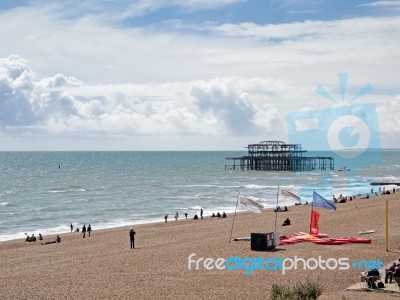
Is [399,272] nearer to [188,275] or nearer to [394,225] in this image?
[188,275]

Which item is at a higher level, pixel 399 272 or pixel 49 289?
pixel 399 272

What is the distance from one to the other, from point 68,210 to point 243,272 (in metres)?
34.7

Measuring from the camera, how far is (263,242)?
2095 cm

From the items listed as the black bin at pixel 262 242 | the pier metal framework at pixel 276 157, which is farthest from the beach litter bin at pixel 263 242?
the pier metal framework at pixel 276 157

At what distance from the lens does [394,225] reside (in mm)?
27797

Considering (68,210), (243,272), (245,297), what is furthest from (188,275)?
(68,210)

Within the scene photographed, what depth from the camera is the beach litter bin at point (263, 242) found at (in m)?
21.0

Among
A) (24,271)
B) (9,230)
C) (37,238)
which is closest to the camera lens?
(24,271)
